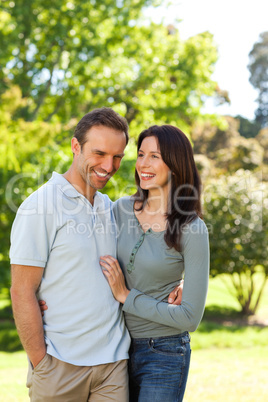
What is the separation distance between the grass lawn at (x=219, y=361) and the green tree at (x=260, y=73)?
1570 inches

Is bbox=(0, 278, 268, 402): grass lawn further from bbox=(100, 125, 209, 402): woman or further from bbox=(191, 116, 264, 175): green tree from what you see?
bbox=(191, 116, 264, 175): green tree

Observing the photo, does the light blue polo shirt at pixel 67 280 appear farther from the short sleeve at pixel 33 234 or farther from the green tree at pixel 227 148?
the green tree at pixel 227 148

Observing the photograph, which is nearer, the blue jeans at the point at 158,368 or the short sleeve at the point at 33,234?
the short sleeve at the point at 33,234

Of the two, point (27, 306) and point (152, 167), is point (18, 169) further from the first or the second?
point (27, 306)

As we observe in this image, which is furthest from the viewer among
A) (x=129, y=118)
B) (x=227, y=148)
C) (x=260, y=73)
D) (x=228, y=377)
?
(x=260, y=73)

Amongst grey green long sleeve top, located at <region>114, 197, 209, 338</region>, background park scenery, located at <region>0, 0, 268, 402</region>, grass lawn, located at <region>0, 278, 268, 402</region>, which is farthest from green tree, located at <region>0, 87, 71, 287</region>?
grey green long sleeve top, located at <region>114, 197, 209, 338</region>

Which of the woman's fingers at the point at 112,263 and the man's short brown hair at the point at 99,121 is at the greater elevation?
the man's short brown hair at the point at 99,121

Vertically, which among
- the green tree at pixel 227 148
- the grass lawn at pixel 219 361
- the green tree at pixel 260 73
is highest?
the green tree at pixel 260 73

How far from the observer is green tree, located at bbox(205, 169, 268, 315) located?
12.2 metres

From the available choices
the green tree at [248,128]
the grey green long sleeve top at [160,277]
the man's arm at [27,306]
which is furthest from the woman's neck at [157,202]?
the green tree at [248,128]

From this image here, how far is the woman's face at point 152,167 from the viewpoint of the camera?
274cm

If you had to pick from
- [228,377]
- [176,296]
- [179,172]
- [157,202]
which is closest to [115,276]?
[176,296]

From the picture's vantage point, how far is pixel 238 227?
12383 mm

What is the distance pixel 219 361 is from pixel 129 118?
13706mm
